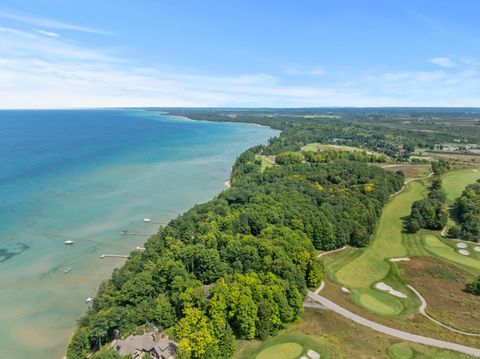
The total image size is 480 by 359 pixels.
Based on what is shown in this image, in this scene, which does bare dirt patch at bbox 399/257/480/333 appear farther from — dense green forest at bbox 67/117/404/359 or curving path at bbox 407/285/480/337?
dense green forest at bbox 67/117/404/359

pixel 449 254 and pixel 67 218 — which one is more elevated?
pixel 67 218

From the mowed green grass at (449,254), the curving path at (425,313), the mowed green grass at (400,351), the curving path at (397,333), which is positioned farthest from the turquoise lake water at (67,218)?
the mowed green grass at (449,254)

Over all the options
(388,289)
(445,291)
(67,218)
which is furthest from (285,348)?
(67,218)

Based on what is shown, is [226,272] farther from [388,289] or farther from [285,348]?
[388,289]

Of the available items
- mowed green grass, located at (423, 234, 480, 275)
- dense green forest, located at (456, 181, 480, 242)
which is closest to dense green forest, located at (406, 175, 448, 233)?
mowed green grass, located at (423, 234, 480, 275)

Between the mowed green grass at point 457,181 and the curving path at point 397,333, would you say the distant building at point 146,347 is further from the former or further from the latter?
the mowed green grass at point 457,181

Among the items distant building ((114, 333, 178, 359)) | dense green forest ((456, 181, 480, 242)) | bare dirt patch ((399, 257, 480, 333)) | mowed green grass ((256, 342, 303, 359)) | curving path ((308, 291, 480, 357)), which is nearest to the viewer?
distant building ((114, 333, 178, 359))
